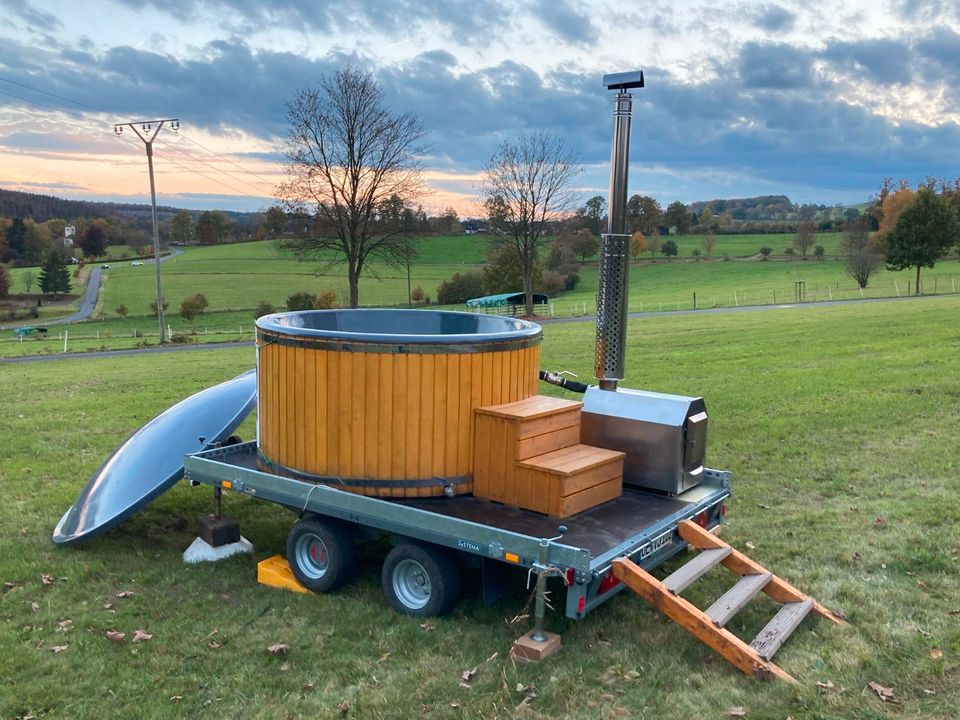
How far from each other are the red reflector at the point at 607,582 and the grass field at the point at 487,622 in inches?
14.3

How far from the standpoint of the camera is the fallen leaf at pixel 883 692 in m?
4.22

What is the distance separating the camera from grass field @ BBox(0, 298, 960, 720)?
4.47m

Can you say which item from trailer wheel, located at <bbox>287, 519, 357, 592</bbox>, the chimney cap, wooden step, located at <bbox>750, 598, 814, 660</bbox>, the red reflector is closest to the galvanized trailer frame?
the red reflector

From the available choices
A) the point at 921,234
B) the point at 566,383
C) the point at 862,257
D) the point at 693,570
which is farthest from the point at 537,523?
the point at 862,257

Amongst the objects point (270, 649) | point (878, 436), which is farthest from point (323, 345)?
point (878, 436)

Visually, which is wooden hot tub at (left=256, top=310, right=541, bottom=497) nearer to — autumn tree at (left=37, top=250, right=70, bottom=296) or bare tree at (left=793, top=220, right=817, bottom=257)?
autumn tree at (left=37, top=250, right=70, bottom=296)

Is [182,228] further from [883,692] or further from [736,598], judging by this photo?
[883,692]

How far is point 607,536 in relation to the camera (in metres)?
5.36

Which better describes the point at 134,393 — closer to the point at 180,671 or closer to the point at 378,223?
the point at 180,671

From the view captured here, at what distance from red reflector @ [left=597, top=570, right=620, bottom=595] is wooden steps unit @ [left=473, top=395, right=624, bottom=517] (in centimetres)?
69

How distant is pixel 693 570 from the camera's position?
5.23 metres

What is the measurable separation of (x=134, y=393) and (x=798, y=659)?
1437 centimetres

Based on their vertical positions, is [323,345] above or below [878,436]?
above

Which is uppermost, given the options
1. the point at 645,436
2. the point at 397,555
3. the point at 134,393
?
the point at 645,436
